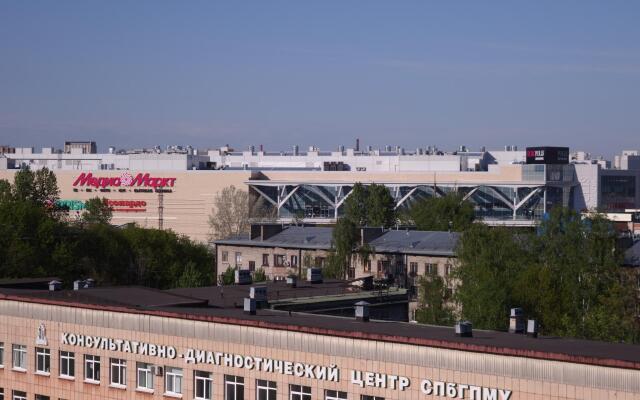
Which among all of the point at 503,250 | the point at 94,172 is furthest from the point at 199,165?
the point at 503,250

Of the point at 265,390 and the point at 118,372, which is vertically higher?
the point at 265,390

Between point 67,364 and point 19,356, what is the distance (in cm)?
275

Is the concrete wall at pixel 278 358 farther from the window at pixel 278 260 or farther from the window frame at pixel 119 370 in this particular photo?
the window at pixel 278 260

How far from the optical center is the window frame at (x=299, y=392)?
37.7 metres

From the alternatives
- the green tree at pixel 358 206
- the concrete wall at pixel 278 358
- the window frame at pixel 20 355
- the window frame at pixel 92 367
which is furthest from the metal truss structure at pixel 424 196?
the window frame at pixel 92 367

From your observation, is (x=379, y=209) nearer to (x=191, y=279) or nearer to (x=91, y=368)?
(x=191, y=279)

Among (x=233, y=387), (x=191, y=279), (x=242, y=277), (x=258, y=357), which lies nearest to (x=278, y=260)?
(x=191, y=279)

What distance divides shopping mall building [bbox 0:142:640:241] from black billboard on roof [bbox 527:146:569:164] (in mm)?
130

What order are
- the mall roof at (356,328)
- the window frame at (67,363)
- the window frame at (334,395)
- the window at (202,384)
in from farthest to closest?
the window frame at (67,363)
the window at (202,384)
the window frame at (334,395)
the mall roof at (356,328)

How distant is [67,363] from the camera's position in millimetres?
45094

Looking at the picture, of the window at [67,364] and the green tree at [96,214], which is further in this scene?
the green tree at [96,214]

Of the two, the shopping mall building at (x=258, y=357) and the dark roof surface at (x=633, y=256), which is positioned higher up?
the dark roof surface at (x=633, y=256)

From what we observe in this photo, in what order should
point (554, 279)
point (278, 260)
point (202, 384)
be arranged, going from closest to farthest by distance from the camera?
point (202, 384) < point (554, 279) < point (278, 260)

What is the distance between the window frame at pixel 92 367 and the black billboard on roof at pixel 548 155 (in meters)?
128
